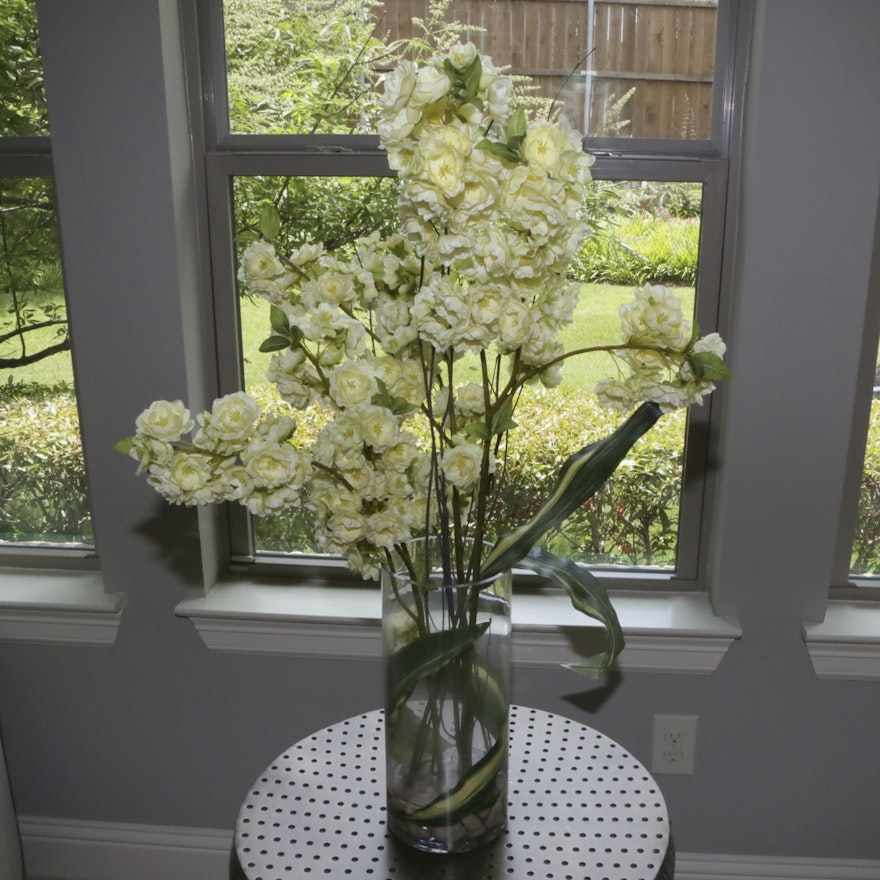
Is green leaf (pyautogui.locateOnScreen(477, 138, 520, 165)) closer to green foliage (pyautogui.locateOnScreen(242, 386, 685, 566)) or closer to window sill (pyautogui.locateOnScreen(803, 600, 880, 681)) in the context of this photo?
green foliage (pyautogui.locateOnScreen(242, 386, 685, 566))

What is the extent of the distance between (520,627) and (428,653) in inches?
26.7

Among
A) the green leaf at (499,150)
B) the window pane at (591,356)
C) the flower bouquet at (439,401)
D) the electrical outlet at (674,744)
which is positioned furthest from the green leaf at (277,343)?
the electrical outlet at (674,744)

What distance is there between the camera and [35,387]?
1823 mm

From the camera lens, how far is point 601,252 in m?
1.67

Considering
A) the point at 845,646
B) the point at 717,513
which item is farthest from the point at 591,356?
the point at 845,646

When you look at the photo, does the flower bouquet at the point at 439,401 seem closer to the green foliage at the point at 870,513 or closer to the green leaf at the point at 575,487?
the green leaf at the point at 575,487

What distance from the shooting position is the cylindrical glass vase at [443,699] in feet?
3.46

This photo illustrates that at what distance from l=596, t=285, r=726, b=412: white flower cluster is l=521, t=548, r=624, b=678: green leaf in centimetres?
24

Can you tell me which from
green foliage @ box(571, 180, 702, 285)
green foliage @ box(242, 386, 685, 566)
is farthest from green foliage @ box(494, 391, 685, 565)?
green foliage @ box(571, 180, 702, 285)

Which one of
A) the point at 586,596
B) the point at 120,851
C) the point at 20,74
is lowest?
the point at 120,851

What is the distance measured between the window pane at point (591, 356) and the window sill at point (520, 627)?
117mm

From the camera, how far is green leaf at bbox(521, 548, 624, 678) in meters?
1.09

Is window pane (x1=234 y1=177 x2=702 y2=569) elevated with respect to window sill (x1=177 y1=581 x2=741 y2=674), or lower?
elevated

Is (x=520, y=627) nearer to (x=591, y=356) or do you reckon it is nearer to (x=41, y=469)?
(x=591, y=356)
